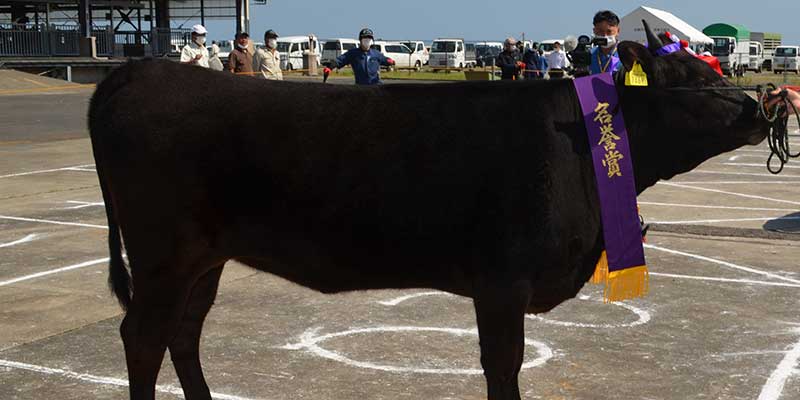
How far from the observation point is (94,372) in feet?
16.9

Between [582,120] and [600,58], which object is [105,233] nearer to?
Answer: [600,58]

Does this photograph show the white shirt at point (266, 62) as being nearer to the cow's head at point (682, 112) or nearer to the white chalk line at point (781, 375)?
the white chalk line at point (781, 375)

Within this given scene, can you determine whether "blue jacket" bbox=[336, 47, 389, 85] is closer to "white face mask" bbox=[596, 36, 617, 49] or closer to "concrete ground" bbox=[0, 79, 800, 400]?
"concrete ground" bbox=[0, 79, 800, 400]

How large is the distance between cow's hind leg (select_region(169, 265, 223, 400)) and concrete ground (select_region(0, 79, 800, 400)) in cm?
45

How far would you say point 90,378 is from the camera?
5.04 metres

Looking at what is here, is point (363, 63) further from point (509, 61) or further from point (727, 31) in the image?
point (727, 31)

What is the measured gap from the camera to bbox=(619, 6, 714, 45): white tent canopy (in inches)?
1531

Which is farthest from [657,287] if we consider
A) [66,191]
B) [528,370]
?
[66,191]

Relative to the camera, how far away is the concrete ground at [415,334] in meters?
4.96

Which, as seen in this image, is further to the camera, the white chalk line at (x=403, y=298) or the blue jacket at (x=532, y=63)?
the blue jacket at (x=532, y=63)

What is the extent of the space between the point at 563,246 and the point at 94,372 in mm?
2854

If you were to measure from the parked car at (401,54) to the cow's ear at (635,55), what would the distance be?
175 ft

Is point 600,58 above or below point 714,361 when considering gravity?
above

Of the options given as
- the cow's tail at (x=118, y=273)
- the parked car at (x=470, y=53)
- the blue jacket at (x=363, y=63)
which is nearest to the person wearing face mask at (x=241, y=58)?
the blue jacket at (x=363, y=63)
